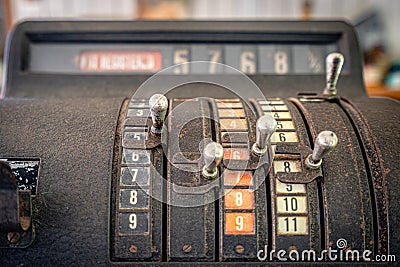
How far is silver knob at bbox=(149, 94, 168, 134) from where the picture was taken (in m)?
0.70

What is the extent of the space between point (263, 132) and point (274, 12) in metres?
4.35

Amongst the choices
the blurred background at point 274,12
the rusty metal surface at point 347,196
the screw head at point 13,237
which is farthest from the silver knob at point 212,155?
the blurred background at point 274,12

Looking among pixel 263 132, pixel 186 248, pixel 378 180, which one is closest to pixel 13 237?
pixel 186 248

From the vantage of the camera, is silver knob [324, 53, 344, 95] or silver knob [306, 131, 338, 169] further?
silver knob [324, 53, 344, 95]

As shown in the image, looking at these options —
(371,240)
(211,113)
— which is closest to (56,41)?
(211,113)

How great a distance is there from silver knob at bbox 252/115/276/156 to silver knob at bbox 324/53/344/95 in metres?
0.23

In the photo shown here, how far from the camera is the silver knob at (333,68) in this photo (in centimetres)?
87

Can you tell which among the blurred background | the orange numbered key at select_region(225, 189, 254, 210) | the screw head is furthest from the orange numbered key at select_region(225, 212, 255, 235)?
the blurred background

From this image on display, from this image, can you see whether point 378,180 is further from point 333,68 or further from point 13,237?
point 13,237

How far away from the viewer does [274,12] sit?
15.9 ft

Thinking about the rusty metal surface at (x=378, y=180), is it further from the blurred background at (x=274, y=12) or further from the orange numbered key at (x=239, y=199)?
the blurred background at (x=274, y=12)

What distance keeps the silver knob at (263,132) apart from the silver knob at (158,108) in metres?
0.13

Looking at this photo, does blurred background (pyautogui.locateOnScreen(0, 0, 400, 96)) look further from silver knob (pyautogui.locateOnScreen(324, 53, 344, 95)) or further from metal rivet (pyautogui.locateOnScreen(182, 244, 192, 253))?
metal rivet (pyautogui.locateOnScreen(182, 244, 192, 253))

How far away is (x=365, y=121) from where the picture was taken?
2.62 feet
